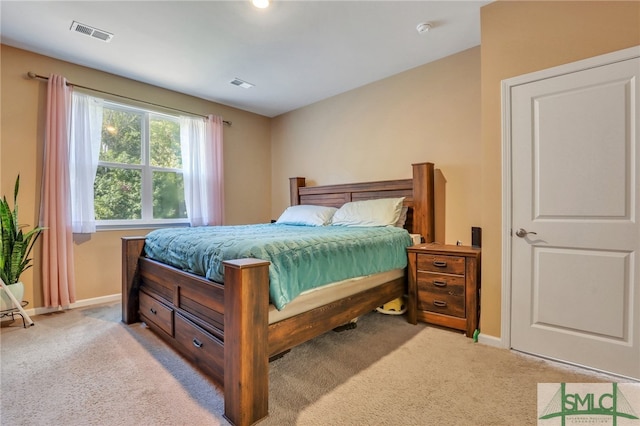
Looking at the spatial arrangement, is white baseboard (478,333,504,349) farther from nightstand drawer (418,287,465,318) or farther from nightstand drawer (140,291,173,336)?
nightstand drawer (140,291,173,336)

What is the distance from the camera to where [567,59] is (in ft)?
6.34

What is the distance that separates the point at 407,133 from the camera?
338 centimetres

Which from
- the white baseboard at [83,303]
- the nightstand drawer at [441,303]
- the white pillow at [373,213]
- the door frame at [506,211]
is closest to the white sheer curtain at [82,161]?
the white baseboard at [83,303]

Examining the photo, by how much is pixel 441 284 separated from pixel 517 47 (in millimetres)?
1930

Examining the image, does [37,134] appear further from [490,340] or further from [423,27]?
[490,340]

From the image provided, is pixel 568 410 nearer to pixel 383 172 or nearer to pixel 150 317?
pixel 383 172

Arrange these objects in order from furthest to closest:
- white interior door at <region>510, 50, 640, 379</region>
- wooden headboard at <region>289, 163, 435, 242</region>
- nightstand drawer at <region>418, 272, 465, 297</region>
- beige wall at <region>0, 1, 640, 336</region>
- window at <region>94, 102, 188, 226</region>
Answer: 1. window at <region>94, 102, 188, 226</region>
2. wooden headboard at <region>289, 163, 435, 242</region>
3. nightstand drawer at <region>418, 272, 465, 297</region>
4. beige wall at <region>0, 1, 640, 336</region>
5. white interior door at <region>510, 50, 640, 379</region>

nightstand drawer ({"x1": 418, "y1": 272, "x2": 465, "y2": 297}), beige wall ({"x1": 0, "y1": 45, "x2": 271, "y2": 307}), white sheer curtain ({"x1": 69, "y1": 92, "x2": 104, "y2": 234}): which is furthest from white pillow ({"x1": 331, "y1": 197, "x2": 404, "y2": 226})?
white sheer curtain ({"x1": 69, "y1": 92, "x2": 104, "y2": 234})

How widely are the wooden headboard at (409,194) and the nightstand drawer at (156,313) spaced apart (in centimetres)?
241

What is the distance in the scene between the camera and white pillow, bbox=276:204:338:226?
3482 millimetres

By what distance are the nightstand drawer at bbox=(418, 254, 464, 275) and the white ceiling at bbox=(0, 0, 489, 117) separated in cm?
204

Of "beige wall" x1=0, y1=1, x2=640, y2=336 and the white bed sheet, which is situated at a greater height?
"beige wall" x1=0, y1=1, x2=640, y2=336

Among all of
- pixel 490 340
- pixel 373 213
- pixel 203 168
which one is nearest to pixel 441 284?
pixel 490 340

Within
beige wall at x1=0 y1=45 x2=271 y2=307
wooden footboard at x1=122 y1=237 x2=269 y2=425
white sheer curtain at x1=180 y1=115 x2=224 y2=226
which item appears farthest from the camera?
white sheer curtain at x1=180 y1=115 x2=224 y2=226
